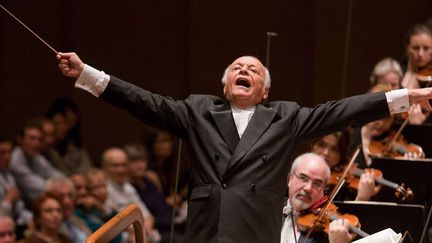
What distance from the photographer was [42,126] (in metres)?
5.92

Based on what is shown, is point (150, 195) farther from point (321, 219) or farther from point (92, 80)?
point (92, 80)

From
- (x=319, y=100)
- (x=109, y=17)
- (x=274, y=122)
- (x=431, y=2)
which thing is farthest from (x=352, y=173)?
(x=109, y=17)

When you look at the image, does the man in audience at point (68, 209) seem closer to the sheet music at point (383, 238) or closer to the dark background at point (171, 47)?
the dark background at point (171, 47)

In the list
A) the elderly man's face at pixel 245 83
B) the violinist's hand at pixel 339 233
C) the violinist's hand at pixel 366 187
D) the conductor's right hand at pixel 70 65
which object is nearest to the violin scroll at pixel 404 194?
the violinist's hand at pixel 366 187

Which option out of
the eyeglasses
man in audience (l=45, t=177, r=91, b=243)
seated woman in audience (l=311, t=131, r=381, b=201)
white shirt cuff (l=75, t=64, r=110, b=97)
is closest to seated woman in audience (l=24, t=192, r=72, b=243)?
man in audience (l=45, t=177, r=91, b=243)

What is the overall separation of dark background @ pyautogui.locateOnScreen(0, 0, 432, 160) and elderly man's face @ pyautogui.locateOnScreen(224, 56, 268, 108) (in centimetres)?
298

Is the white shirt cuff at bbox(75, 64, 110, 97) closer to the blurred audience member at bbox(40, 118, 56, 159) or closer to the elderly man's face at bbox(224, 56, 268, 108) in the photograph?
the elderly man's face at bbox(224, 56, 268, 108)

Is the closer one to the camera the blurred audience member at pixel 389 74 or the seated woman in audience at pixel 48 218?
the seated woman in audience at pixel 48 218

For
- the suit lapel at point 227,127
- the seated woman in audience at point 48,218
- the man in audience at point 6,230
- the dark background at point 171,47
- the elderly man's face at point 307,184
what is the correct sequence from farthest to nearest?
the dark background at point 171,47 < the seated woman in audience at point 48,218 < the man in audience at point 6,230 < the elderly man's face at point 307,184 < the suit lapel at point 227,127

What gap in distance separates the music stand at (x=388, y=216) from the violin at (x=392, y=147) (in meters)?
0.89

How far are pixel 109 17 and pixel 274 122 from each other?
4.03 metres

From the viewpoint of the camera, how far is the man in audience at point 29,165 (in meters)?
5.75

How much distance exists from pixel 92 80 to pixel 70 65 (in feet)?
0.26

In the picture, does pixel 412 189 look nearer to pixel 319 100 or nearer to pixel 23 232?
pixel 23 232
